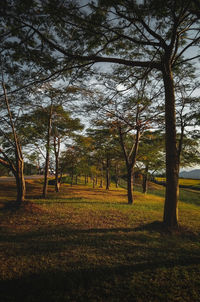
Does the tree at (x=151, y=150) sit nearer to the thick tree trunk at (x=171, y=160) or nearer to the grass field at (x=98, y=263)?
the thick tree trunk at (x=171, y=160)

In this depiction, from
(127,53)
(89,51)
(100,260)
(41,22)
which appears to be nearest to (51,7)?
(41,22)

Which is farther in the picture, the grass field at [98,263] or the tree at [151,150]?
the tree at [151,150]

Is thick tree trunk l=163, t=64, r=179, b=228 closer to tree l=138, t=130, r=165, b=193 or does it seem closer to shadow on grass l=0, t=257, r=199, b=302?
shadow on grass l=0, t=257, r=199, b=302

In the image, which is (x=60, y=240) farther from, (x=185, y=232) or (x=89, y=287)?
(x=185, y=232)

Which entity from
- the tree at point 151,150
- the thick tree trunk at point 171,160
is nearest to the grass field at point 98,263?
the thick tree trunk at point 171,160

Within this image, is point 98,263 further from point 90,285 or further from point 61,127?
point 61,127

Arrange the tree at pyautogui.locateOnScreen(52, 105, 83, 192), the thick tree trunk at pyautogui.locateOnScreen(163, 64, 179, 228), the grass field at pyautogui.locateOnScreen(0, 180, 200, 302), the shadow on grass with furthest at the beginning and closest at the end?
the tree at pyautogui.locateOnScreen(52, 105, 83, 192)
the thick tree trunk at pyautogui.locateOnScreen(163, 64, 179, 228)
the grass field at pyautogui.locateOnScreen(0, 180, 200, 302)
the shadow on grass

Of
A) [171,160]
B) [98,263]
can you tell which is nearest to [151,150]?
[171,160]

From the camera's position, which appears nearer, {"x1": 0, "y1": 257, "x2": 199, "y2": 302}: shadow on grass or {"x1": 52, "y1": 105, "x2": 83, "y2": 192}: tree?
{"x1": 0, "y1": 257, "x2": 199, "y2": 302}: shadow on grass

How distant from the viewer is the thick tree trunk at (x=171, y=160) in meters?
5.32

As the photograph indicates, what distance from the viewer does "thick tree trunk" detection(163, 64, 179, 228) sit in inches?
209

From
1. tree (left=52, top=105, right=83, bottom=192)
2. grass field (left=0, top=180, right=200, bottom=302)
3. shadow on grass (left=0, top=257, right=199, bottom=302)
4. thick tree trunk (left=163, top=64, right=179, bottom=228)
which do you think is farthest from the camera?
tree (left=52, top=105, right=83, bottom=192)

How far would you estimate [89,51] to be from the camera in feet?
15.5

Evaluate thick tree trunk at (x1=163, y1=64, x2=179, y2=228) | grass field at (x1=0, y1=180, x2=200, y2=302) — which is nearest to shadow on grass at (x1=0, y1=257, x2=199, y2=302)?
grass field at (x1=0, y1=180, x2=200, y2=302)
